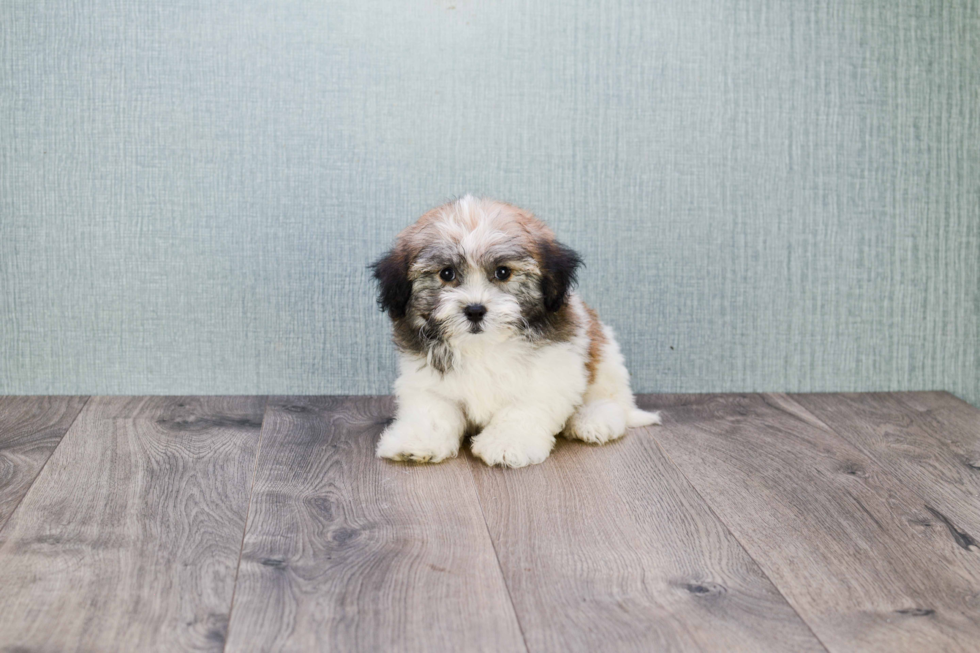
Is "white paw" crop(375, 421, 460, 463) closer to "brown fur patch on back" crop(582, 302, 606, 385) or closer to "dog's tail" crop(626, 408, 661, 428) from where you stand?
"brown fur patch on back" crop(582, 302, 606, 385)

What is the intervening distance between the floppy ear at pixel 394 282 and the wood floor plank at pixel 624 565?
0.43 m

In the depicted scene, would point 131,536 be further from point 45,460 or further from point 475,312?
point 475,312

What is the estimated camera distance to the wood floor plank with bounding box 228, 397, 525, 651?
1.42 meters

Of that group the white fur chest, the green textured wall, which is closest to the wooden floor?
the white fur chest

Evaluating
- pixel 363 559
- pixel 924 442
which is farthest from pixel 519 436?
pixel 924 442

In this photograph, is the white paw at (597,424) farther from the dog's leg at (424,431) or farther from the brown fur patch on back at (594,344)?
the dog's leg at (424,431)

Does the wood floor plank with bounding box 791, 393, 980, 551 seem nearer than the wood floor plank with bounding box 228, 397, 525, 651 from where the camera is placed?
No

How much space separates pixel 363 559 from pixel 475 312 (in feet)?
2.06

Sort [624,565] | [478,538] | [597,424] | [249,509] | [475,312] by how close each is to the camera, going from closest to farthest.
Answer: [624,565]
[478,538]
[249,509]
[475,312]
[597,424]

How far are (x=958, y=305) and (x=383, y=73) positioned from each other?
1.98 meters

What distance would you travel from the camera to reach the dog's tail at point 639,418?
2.51m

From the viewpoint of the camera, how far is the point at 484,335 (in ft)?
6.88

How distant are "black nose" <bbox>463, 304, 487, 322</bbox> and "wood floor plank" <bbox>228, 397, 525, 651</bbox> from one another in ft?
1.22

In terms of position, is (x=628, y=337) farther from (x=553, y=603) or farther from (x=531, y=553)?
(x=553, y=603)
